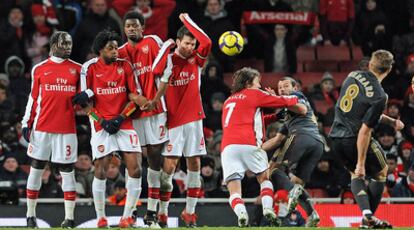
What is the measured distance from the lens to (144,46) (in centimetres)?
1499

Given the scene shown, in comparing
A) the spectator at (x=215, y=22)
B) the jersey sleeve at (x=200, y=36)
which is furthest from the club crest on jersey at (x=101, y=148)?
the spectator at (x=215, y=22)

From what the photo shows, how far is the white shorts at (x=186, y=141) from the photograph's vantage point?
49.3ft

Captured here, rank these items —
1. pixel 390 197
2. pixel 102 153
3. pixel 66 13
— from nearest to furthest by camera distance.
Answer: pixel 102 153, pixel 390 197, pixel 66 13

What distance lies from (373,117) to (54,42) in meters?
4.26

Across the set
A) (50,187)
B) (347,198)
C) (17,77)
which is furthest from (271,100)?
→ (17,77)

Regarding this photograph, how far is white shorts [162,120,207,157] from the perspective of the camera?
15016mm

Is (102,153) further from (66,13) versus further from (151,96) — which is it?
(66,13)

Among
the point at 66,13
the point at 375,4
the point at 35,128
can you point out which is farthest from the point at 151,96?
the point at 375,4

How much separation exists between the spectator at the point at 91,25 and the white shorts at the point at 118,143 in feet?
24.6

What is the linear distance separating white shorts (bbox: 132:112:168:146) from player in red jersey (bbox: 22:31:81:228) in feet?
3.03

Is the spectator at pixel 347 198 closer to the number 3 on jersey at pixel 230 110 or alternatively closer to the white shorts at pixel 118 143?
the number 3 on jersey at pixel 230 110

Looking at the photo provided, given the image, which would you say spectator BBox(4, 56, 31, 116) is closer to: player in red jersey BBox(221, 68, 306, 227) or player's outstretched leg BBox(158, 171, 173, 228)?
player's outstretched leg BBox(158, 171, 173, 228)

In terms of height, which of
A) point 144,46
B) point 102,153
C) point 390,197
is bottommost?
point 390,197

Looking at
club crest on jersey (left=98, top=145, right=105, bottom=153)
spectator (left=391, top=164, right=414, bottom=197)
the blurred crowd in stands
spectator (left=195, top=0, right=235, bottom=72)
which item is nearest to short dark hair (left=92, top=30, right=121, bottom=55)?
club crest on jersey (left=98, top=145, right=105, bottom=153)
